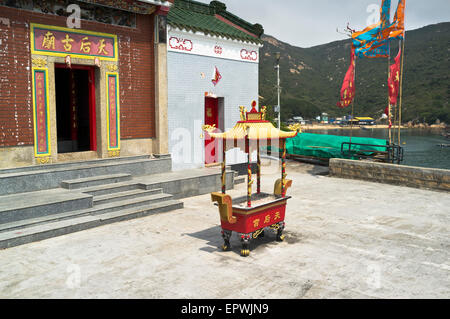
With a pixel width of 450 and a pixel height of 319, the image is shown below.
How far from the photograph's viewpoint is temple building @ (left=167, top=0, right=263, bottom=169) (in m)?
13.2

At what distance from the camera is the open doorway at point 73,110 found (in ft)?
46.1

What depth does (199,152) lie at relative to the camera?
46.2 feet

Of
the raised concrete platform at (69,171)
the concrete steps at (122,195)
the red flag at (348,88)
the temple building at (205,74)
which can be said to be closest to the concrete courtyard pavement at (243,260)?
the concrete steps at (122,195)

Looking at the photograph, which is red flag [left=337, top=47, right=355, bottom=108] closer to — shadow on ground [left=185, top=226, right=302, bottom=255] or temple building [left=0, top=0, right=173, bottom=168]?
temple building [left=0, top=0, right=173, bottom=168]

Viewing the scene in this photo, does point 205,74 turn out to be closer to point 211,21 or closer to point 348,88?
point 211,21

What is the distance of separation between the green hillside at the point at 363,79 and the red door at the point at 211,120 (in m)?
72.6

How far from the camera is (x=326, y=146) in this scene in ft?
63.9

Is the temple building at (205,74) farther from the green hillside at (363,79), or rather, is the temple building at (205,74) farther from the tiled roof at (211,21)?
the green hillside at (363,79)

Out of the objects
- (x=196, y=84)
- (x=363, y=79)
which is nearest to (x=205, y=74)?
(x=196, y=84)

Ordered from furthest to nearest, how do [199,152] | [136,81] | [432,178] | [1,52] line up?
[199,152] → [432,178] → [136,81] → [1,52]

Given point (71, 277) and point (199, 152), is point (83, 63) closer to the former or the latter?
point (199, 152)

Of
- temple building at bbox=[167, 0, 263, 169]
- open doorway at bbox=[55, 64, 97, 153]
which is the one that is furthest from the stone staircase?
open doorway at bbox=[55, 64, 97, 153]

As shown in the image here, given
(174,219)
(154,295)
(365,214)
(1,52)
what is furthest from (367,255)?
(1,52)
